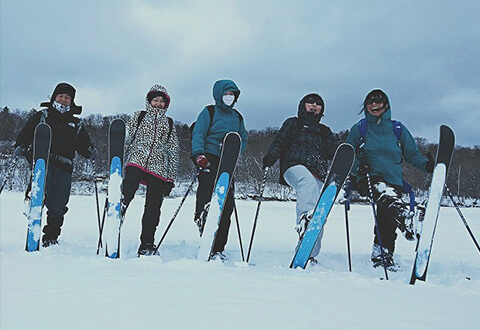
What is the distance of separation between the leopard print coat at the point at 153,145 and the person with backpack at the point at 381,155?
1.71 meters

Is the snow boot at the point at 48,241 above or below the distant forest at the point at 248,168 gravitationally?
below

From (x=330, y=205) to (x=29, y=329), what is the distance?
90.9 inches

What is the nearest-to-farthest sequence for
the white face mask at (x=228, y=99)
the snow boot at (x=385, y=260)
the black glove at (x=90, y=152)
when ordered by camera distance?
the snow boot at (x=385, y=260)
the white face mask at (x=228, y=99)
the black glove at (x=90, y=152)

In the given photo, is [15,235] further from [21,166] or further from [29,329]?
[21,166]

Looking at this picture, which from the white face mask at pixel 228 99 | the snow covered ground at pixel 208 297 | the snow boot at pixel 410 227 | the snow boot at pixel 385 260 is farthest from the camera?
the white face mask at pixel 228 99

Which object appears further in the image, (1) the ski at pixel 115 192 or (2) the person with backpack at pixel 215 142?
(2) the person with backpack at pixel 215 142

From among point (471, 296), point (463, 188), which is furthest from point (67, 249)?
point (463, 188)

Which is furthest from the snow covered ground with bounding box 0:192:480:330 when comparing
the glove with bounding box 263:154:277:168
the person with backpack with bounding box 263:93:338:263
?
the glove with bounding box 263:154:277:168

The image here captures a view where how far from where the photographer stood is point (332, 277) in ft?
8.75

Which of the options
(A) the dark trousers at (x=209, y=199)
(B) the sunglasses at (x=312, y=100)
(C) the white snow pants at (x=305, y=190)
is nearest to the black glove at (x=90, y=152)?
(A) the dark trousers at (x=209, y=199)

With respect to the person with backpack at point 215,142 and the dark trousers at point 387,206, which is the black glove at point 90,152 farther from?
the dark trousers at point 387,206

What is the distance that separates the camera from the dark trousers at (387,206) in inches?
131

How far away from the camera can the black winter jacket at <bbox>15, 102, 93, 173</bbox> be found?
3697 mm

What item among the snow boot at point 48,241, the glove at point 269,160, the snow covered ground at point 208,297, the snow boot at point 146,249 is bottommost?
the snow boot at point 48,241
